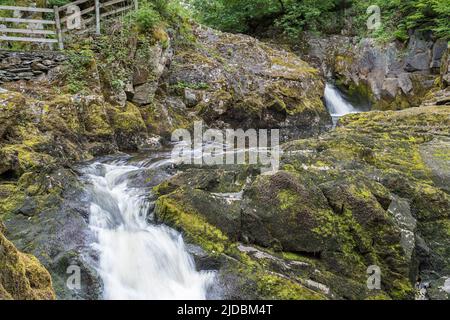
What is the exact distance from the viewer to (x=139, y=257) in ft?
18.0

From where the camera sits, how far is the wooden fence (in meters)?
10.8

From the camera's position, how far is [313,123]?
604 inches

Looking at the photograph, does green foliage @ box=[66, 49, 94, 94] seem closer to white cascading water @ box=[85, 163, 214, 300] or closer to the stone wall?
the stone wall

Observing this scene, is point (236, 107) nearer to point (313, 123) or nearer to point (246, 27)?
point (313, 123)

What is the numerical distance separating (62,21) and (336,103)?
12.0 m

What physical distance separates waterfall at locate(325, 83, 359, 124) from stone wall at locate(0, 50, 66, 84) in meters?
11.6

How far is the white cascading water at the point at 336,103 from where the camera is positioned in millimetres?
17484

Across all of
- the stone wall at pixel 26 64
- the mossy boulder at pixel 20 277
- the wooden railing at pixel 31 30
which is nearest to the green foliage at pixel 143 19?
the wooden railing at pixel 31 30

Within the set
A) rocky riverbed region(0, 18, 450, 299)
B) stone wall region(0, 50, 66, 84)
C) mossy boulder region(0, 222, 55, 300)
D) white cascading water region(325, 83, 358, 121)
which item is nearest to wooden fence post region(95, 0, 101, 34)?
rocky riverbed region(0, 18, 450, 299)

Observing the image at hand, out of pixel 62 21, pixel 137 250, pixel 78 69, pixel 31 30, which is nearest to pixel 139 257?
pixel 137 250

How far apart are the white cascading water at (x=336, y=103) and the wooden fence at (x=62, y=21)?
950 cm

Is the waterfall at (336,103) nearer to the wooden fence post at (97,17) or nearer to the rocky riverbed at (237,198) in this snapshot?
the rocky riverbed at (237,198)

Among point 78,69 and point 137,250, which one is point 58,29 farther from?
point 137,250
